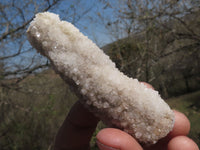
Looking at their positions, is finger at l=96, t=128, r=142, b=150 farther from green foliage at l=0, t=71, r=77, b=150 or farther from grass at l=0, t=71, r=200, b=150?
green foliage at l=0, t=71, r=77, b=150

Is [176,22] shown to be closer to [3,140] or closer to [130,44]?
[130,44]

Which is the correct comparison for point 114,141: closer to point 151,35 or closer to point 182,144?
point 182,144

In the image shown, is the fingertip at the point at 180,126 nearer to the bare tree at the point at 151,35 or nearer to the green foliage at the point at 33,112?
the bare tree at the point at 151,35

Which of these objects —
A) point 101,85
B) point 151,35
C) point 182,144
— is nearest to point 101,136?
point 101,85

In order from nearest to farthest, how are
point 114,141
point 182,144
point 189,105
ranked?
point 114,141, point 182,144, point 189,105

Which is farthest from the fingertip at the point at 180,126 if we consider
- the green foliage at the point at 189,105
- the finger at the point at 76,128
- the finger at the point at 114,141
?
the green foliage at the point at 189,105

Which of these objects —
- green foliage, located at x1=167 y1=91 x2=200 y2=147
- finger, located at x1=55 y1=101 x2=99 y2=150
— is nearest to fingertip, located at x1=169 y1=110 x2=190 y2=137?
finger, located at x1=55 y1=101 x2=99 y2=150

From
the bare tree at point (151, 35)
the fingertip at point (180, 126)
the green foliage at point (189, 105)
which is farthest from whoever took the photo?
the green foliage at point (189, 105)

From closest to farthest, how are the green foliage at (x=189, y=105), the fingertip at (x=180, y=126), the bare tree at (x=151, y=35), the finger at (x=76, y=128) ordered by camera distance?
1. the fingertip at (x=180, y=126)
2. the finger at (x=76, y=128)
3. the bare tree at (x=151, y=35)
4. the green foliage at (x=189, y=105)
